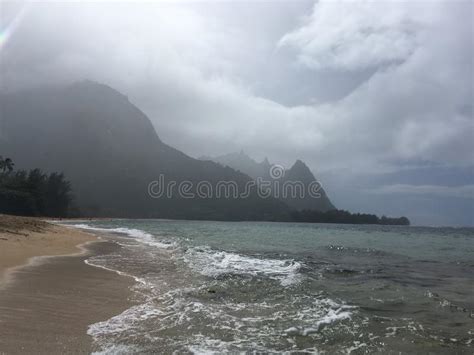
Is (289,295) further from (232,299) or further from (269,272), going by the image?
(269,272)

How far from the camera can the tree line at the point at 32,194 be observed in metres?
78.8

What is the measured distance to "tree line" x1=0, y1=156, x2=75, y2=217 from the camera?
258 ft

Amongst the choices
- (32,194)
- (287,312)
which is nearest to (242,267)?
(287,312)

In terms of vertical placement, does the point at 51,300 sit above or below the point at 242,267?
above

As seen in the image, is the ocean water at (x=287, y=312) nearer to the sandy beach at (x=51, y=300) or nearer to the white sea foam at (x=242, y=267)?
the white sea foam at (x=242, y=267)

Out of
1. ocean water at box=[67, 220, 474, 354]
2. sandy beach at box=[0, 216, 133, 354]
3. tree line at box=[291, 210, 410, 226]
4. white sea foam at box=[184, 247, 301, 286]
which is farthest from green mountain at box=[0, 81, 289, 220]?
ocean water at box=[67, 220, 474, 354]

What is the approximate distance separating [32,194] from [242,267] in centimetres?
8030

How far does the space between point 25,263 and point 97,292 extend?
15.4ft

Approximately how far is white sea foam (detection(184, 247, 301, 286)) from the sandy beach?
14.4 ft

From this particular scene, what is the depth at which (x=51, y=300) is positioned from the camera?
8586mm

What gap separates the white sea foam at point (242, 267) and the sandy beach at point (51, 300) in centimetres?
438

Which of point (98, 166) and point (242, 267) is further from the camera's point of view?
point (98, 166)

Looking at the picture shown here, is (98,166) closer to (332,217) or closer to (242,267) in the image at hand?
(332,217)

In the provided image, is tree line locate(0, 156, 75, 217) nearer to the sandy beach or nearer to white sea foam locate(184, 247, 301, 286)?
white sea foam locate(184, 247, 301, 286)
